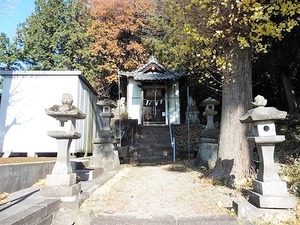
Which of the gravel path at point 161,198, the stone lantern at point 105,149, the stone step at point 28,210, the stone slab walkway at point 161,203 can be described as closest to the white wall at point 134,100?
the stone lantern at point 105,149

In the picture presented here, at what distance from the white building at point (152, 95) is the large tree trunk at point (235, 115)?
988 cm

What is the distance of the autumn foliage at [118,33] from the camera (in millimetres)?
18844

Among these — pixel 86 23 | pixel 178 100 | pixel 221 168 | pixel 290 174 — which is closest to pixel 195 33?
pixel 221 168

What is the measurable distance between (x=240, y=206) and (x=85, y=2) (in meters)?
22.8

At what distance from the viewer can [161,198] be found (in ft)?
14.1

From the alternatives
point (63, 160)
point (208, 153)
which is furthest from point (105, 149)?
point (63, 160)

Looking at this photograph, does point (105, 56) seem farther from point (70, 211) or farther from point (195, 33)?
point (70, 211)

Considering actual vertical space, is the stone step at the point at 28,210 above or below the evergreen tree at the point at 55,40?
below

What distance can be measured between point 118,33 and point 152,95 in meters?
6.43

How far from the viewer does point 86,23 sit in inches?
798

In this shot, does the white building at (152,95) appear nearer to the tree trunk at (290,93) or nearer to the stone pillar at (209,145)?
the tree trunk at (290,93)

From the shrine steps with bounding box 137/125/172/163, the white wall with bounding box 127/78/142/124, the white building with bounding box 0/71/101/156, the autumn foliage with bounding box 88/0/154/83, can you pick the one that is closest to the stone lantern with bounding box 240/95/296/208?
the white building with bounding box 0/71/101/156

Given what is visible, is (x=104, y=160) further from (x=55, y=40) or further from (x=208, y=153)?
(x=55, y=40)

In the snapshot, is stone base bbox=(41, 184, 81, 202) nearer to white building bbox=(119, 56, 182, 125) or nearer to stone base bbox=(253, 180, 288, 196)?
stone base bbox=(253, 180, 288, 196)
